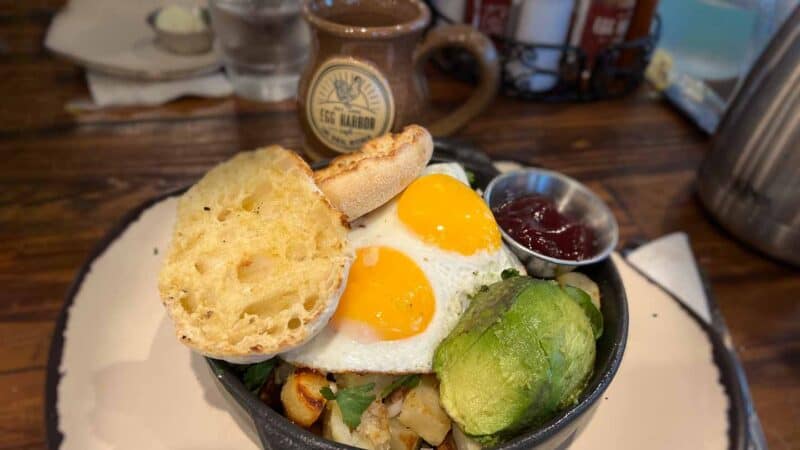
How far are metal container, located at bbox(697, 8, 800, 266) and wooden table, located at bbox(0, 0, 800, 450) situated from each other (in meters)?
0.12

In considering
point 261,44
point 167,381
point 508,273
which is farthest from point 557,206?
point 261,44

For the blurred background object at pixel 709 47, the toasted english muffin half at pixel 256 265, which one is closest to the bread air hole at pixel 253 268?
the toasted english muffin half at pixel 256 265

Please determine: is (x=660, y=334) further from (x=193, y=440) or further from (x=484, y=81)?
(x=193, y=440)

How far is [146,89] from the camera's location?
258 centimetres

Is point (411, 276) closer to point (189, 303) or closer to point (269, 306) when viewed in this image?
point (269, 306)

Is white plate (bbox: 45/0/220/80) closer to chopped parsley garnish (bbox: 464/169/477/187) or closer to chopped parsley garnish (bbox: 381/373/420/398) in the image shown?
chopped parsley garnish (bbox: 464/169/477/187)

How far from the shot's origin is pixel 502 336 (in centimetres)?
112

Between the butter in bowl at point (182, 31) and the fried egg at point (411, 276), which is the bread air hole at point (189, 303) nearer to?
the fried egg at point (411, 276)

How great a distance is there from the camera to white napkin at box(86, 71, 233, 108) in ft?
8.34

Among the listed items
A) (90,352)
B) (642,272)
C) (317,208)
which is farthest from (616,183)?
(90,352)

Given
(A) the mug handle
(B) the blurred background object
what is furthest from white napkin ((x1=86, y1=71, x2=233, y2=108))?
(B) the blurred background object

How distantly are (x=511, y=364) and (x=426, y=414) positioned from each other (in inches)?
→ 8.4

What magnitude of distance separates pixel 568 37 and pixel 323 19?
1.32 meters

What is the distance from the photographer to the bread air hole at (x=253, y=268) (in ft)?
3.89
